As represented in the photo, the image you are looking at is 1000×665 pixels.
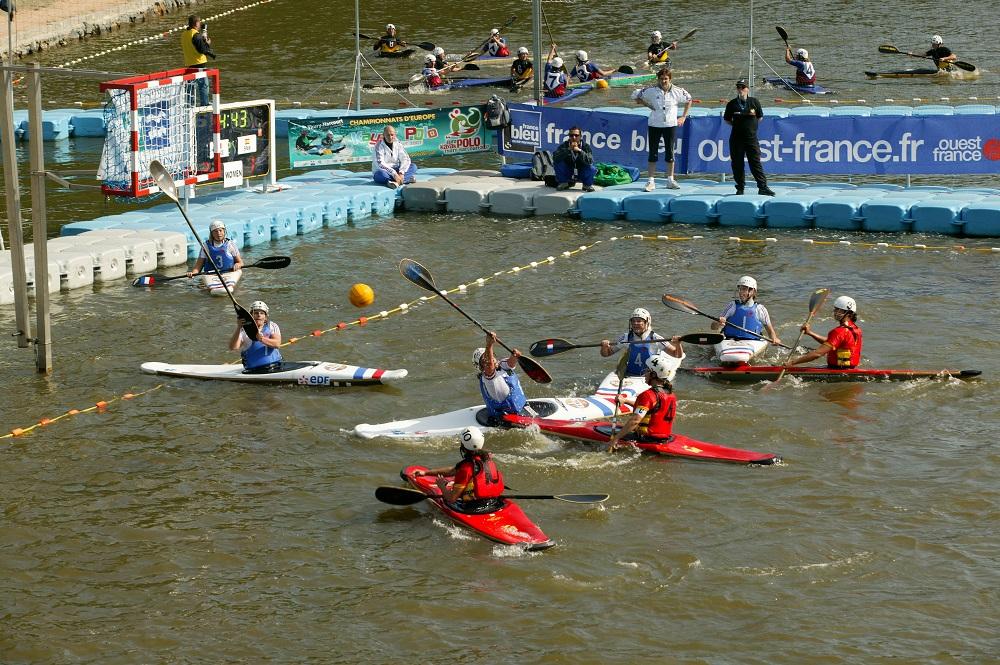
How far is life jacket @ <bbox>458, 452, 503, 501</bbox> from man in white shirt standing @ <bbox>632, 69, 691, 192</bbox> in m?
11.6

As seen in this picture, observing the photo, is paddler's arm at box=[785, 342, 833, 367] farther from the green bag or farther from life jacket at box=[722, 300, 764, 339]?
the green bag

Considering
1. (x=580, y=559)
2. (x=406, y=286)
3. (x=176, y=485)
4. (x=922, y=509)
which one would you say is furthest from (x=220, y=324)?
(x=922, y=509)

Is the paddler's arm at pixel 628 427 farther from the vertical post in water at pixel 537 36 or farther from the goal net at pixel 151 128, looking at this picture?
the vertical post in water at pixel 537 36

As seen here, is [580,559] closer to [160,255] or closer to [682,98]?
[160,255]

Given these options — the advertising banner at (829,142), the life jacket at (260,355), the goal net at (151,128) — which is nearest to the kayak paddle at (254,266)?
the goal net at (151,128)

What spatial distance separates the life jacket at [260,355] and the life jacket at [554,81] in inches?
709

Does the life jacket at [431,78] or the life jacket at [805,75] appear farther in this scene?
the life jacket at [431,78]

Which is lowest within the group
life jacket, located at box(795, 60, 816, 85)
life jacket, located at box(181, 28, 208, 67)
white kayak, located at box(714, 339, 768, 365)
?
white kayak, located at box(714, 339, 768, 365)

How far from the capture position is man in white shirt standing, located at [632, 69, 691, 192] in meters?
22.0

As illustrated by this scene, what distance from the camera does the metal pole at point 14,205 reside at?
14.4 meters

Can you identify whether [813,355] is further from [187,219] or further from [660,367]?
[187,219]

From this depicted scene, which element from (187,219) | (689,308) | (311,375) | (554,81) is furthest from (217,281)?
(554,81)

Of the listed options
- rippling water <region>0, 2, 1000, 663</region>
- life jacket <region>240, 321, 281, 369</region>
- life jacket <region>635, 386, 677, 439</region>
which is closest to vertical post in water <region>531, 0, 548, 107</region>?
rippling water <region>0, 2, 1000, 663</region>

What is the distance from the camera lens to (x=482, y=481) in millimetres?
11430
